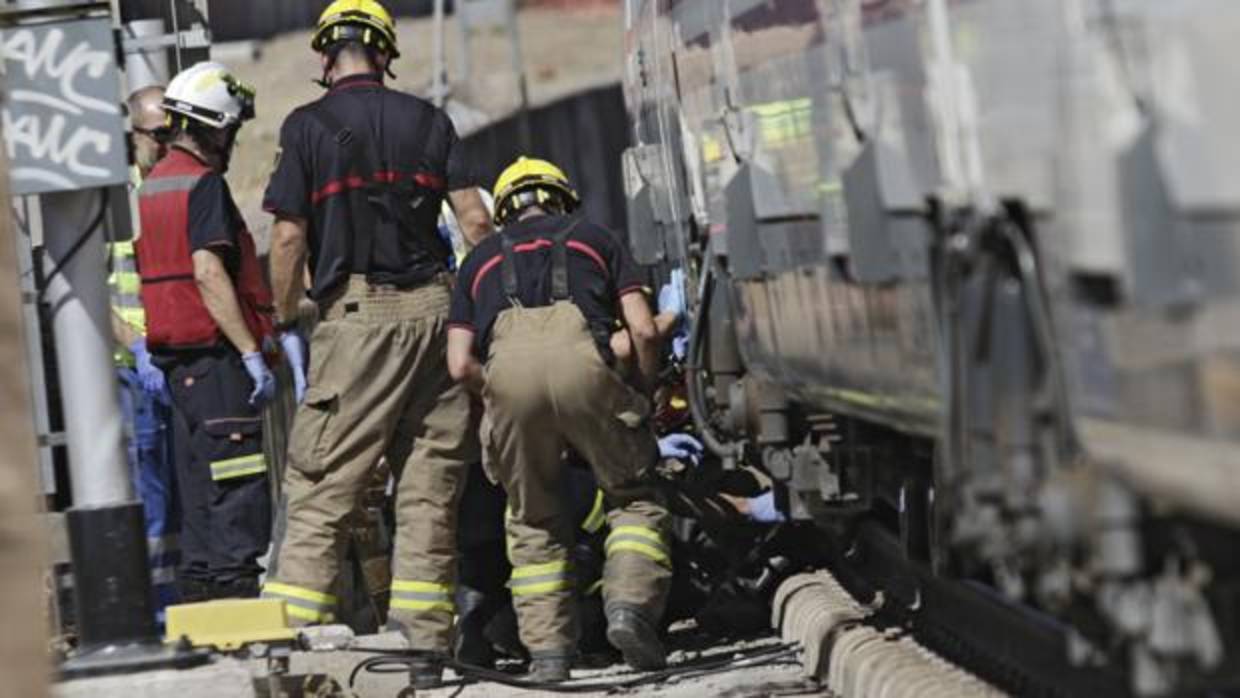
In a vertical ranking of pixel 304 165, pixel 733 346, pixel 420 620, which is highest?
pixel 304 165

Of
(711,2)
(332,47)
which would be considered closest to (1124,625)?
(711,2)

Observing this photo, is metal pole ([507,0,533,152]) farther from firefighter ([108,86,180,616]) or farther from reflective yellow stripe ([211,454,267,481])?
reflective yellow stripe ([211,454,267,481])

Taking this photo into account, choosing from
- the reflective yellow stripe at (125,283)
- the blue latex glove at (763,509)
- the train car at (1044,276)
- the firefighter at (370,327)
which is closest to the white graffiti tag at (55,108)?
the train car at (1044,276)

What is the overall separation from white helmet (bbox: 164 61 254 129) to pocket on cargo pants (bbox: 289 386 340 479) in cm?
111

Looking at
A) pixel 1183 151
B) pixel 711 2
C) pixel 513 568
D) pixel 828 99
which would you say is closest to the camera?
pixel 1183 151

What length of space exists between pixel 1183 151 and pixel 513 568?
6712 millimetres

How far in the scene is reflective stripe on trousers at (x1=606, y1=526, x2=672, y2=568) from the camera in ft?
36.0

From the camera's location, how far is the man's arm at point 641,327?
431 inches

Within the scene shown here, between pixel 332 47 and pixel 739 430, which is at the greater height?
pixel 332 47

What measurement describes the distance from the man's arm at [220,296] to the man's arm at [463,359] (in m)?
0.79

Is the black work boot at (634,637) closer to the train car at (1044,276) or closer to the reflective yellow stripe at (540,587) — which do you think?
the reflective yellow stripe at (540,587)

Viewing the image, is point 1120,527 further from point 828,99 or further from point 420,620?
point 420,620

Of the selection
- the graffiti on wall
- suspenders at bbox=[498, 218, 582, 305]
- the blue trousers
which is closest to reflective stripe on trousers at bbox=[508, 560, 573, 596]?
suspenders at bbox=[498, 218, 582, 305]

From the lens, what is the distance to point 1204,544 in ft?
16.8
